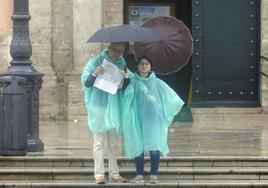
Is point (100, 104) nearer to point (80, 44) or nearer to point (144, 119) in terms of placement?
point (144, 119)

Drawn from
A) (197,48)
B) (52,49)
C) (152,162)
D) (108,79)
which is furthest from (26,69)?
(197,48)

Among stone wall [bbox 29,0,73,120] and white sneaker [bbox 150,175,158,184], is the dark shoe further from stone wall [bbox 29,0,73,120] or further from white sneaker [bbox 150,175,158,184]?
stone wall [bbox 29,0,73,120]

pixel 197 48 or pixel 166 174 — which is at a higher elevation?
pixel 197 48

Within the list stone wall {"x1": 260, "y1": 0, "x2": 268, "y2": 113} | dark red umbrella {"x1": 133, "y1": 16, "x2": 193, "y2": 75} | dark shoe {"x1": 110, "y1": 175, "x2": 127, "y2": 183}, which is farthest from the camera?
stone wall {"x1": 260, "y1": 0, "x2": 268, "y2": 113}

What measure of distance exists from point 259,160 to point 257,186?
81 cm

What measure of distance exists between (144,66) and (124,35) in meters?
0.61

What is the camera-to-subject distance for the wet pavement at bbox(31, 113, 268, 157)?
13.7 m

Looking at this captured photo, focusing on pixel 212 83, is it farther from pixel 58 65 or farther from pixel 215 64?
pixel 58 65

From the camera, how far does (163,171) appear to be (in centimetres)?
1248

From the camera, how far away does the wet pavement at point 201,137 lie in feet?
45.0

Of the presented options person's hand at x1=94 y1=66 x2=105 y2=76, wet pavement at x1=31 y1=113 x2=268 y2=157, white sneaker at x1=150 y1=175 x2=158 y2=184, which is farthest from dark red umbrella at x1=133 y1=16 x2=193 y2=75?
wet pavement at x1=31 y1=113 x2=268 y2=157

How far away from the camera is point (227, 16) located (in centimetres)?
2053

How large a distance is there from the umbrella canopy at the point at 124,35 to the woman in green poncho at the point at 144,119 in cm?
40

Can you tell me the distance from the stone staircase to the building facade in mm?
7160
